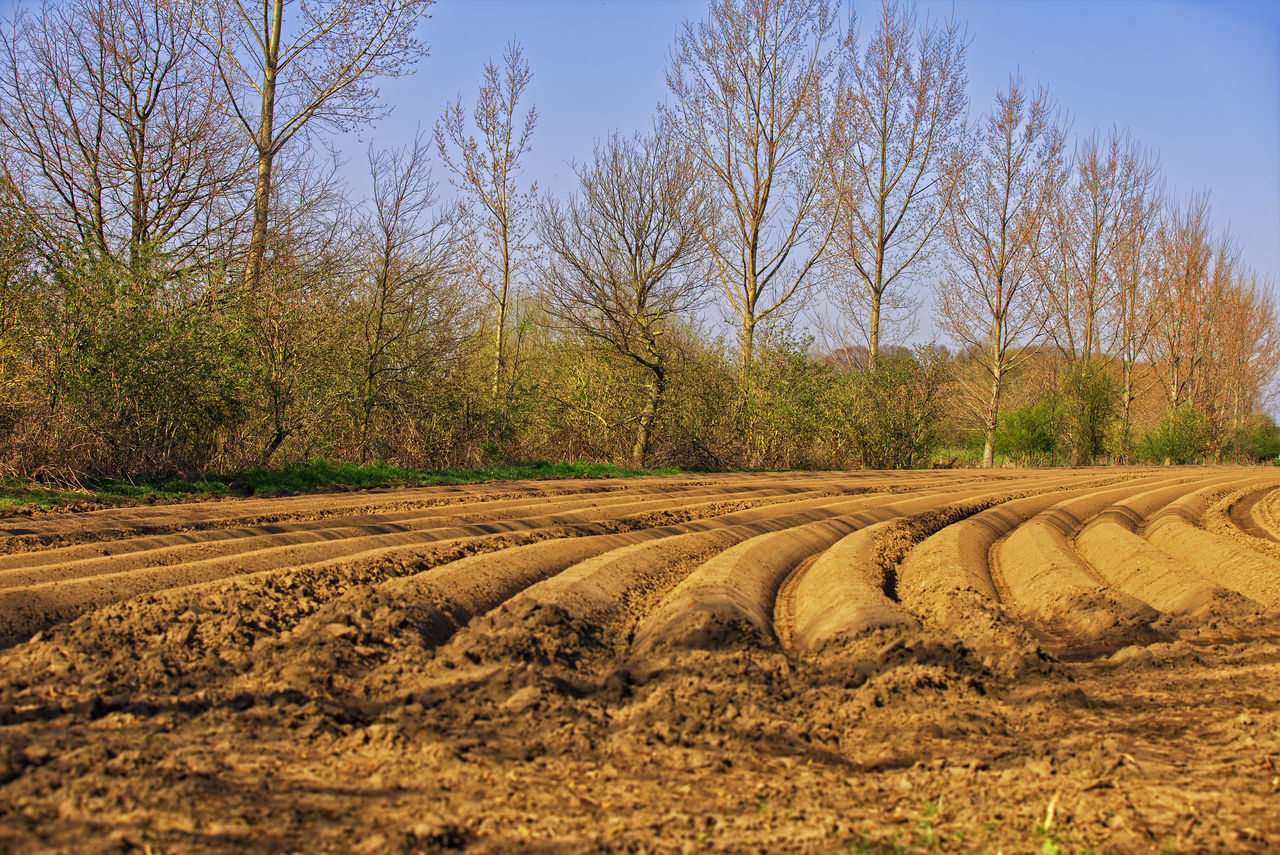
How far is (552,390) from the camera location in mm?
16406

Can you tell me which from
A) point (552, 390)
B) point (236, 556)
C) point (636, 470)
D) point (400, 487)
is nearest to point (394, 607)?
point (236, 556)

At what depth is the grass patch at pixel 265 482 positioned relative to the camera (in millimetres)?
8078

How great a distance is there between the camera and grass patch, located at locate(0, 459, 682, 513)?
26.5ft

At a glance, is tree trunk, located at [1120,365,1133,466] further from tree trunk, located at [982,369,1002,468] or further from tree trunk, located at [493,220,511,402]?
tree trunk, located at [493,220,511,402]

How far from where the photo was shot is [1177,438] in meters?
29.5

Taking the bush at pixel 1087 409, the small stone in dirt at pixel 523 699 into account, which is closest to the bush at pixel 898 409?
the bush at pixel 1087 409

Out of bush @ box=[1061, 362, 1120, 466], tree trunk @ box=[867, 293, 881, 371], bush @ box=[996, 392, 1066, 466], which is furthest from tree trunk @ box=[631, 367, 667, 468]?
bush @ box=[1061, 362, 1120, 466]

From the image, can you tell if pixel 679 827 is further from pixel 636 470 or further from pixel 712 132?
pixel 712 132

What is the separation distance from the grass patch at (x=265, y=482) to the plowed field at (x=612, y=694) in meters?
1.12

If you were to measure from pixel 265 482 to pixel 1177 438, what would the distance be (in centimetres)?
3032

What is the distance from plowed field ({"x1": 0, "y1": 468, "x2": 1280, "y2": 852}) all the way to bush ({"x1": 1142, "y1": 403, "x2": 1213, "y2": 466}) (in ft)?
86.9

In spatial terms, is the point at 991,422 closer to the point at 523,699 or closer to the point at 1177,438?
the point at 1177,438

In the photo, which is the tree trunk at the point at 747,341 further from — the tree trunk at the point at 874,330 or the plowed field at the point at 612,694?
the plowed field at the point at 612,694

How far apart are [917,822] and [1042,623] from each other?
3444 millimetres
